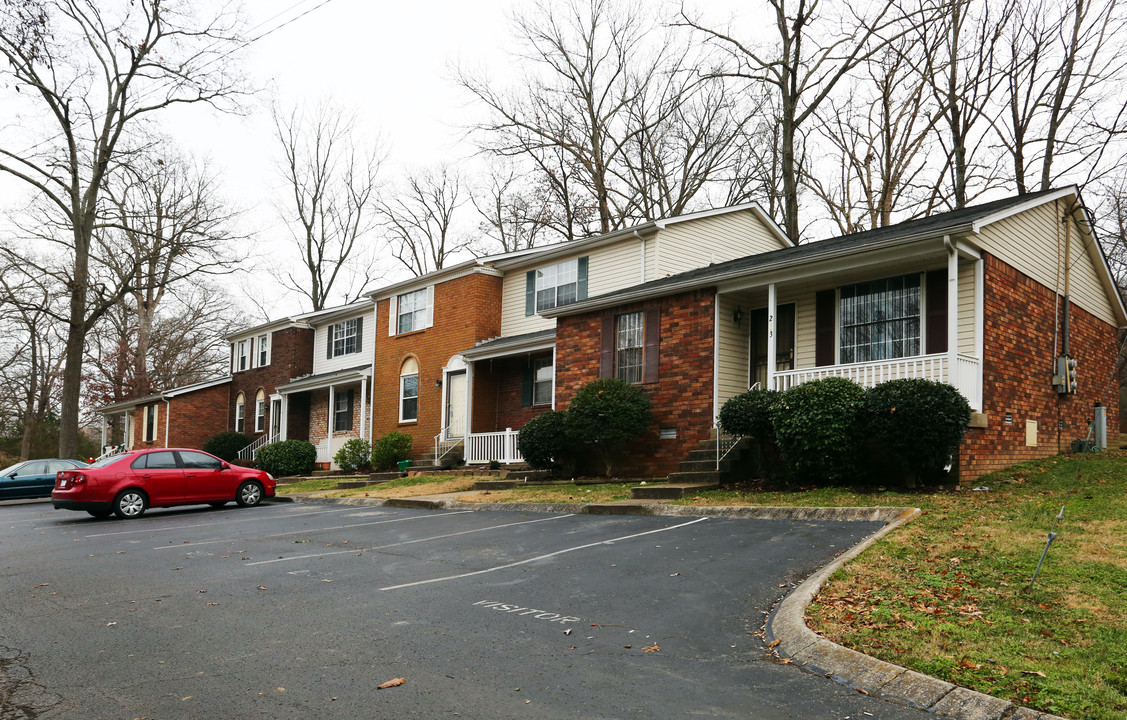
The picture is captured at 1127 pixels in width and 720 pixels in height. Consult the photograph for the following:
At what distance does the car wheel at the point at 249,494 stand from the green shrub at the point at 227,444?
1705cm

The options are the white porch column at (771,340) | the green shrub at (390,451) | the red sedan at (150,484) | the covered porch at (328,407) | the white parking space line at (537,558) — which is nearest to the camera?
the white parking space line at (537,558)

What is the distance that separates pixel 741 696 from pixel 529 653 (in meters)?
1.61

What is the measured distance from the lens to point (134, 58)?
28.5 metres

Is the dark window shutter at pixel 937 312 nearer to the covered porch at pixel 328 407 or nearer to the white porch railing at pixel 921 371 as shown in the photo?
the white porch railing at pixel 921 371

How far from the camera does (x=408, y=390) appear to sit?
28.0m

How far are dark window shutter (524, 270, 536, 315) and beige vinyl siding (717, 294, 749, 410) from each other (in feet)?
27.3

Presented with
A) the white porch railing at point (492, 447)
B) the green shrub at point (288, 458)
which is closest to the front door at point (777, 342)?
the white porch railing at point (492, 447)

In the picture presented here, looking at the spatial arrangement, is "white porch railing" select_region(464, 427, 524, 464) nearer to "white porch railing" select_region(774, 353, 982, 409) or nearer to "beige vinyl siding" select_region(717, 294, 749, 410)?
"beige vinyl siding" select_region(717, 294, 749, 410)

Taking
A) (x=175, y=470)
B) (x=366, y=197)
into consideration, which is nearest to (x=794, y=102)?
(x=175, y=470)

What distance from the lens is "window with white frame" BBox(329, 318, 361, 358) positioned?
32.6 m

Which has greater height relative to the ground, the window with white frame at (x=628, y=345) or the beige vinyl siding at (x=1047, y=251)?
the beige vinyl siding at (x=1047, y=251)

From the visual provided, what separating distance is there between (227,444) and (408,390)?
37.7ft

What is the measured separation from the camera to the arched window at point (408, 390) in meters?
27.6

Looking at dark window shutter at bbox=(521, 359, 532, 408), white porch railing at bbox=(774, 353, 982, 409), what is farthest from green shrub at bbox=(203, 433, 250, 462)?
white porch railing at bbox=(774, 353, 982, 409)
